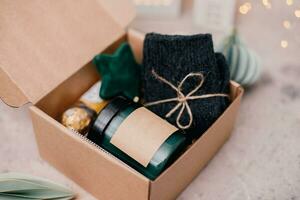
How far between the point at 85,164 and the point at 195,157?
18 cm

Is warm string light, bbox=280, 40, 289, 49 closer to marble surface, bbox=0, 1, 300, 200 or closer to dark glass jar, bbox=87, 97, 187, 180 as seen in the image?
marble surface, bbox=0, 1, 300, 200

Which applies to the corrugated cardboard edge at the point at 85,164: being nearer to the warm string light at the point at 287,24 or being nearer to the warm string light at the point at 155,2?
the warm string light at the point at 155,2

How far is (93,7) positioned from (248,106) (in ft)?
1.24

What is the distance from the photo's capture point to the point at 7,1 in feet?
2.80

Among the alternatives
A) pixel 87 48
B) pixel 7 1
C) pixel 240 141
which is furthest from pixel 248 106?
pixel 7 1

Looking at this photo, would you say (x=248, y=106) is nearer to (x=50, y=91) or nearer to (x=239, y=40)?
(x=239, y=40)

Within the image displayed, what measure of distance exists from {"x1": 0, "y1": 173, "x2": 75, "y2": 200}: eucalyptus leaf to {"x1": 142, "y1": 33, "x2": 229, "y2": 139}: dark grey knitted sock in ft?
0.75

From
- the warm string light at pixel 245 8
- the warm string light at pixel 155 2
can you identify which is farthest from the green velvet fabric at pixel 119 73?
the warm string light at pixel 245 8

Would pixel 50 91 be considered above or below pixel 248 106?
above

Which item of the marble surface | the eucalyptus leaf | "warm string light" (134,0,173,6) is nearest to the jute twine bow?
the marble surface

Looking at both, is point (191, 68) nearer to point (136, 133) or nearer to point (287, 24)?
point (136, 133)

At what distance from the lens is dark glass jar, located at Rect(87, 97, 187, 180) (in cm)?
77

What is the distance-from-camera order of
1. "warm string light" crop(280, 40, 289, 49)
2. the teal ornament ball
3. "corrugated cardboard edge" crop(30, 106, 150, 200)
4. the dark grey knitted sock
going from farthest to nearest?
1. "warm string light" crop(280, 40, 289, 49)
2. the teal ornament ball
3. the dark grey knitted sock
4. "corrugated cardboard edge" crop(30, 106, 150, 200)

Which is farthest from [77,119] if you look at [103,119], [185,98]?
[185,98]
